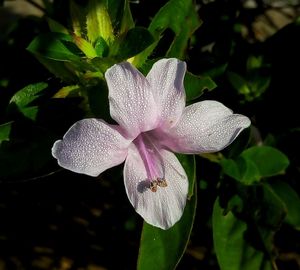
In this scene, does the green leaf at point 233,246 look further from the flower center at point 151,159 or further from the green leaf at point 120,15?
the green leaf at point 120,15

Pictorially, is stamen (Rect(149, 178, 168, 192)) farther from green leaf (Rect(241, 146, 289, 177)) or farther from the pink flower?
green leaf (Rect(241, 146, 289, 177))

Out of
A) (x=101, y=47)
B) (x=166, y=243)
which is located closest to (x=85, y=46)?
(x=101, y=47)

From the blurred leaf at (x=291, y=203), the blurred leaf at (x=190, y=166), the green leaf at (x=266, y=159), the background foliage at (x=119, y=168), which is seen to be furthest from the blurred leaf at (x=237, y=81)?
the blurred leaf at (x=190, y=166)

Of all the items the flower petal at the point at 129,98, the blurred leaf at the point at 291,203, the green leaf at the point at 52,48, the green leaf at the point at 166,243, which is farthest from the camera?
the blurred leaf at the point at 291,203

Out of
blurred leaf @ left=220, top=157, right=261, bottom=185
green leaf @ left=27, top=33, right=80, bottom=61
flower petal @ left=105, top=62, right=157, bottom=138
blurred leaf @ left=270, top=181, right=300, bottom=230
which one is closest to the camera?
flower petal @ left=105, top=62, right=157, bottom=138

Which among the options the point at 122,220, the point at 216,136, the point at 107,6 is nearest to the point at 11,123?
the point at 107,6

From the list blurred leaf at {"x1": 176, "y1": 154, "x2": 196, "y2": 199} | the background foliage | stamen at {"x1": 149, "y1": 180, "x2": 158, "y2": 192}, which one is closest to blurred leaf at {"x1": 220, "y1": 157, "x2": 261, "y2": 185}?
the background foliage

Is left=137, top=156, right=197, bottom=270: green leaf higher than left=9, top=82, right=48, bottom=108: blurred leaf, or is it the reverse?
left=9, top=82, right=48, bottom=108: blurred leaf
